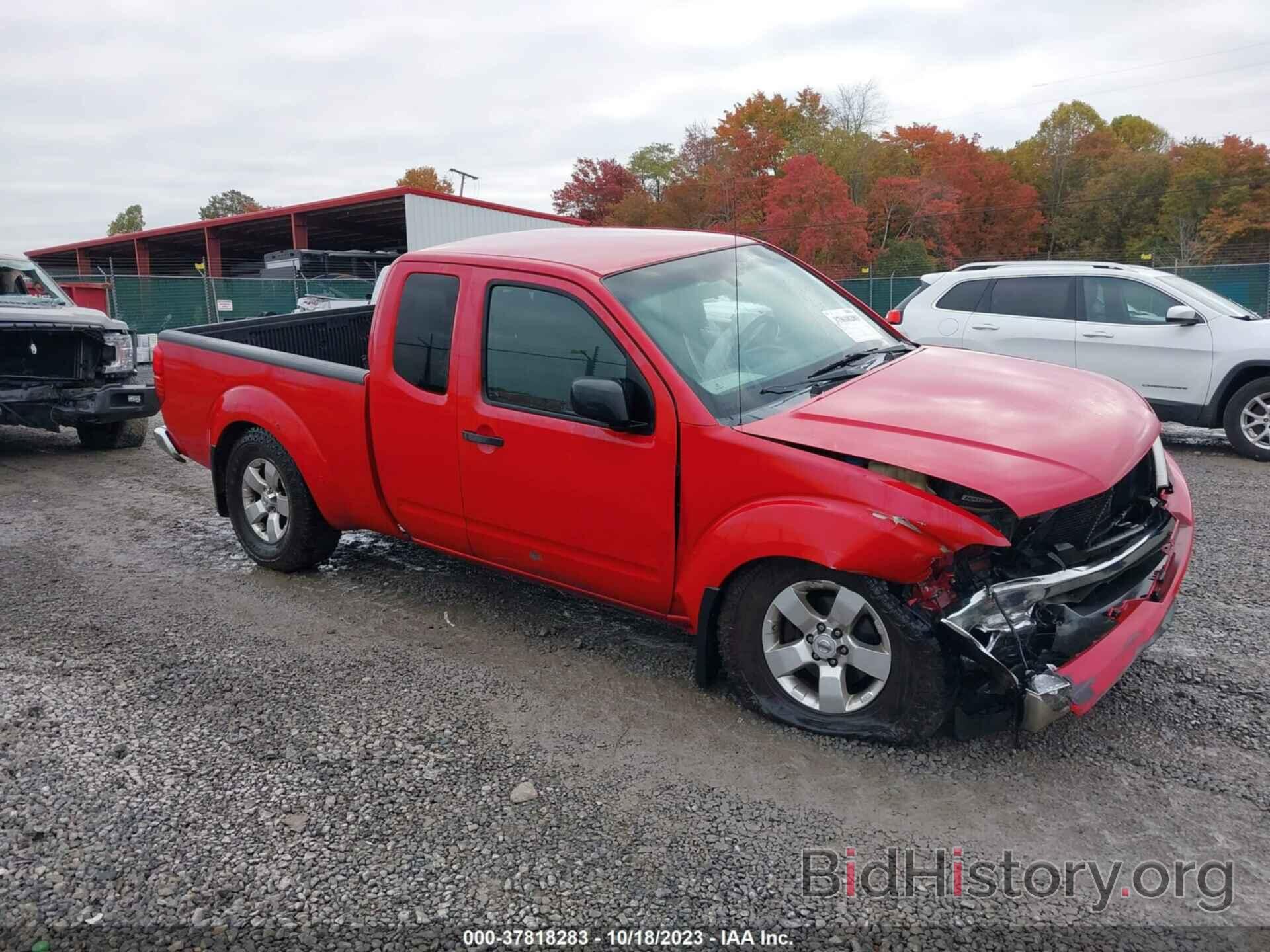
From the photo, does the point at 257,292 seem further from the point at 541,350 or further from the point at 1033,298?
the point at 541,350

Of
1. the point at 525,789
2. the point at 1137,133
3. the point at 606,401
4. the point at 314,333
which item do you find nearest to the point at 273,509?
the point at 314,333

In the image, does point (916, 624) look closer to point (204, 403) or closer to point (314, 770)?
point (314, 770)

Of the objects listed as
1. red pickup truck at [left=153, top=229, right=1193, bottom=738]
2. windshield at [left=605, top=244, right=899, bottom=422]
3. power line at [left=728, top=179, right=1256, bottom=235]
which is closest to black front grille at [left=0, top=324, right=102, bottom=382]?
red pickup truck at [left=153, top=229, right=1193, bottom=738]

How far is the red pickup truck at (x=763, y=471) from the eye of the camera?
3.05m

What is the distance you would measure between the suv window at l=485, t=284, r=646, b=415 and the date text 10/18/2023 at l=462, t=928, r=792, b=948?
77.7 inches

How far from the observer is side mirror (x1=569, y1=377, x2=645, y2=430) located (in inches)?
137

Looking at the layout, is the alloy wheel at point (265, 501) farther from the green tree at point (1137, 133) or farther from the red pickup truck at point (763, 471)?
the green tree at point (1137, 133)

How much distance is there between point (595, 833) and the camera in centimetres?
291

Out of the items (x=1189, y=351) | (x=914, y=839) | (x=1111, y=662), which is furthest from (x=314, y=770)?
(x=1189, y=351)

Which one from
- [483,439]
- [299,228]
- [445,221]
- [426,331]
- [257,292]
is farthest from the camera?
[299,228]

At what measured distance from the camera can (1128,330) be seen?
8695mm

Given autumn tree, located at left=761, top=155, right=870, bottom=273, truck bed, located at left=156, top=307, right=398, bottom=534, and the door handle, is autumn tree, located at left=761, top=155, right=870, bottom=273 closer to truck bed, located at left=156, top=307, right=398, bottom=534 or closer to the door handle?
truck bed, located at left=156, top=307, right=398, bottom=534

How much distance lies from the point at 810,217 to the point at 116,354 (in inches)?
335

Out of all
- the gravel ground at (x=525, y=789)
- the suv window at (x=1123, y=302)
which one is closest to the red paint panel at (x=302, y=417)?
the gravel ground at (x=525, y=789)
